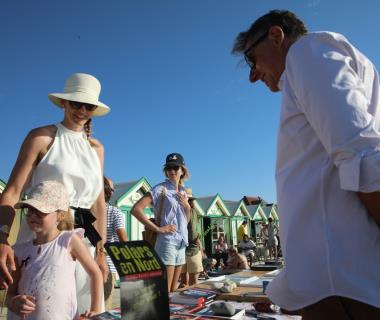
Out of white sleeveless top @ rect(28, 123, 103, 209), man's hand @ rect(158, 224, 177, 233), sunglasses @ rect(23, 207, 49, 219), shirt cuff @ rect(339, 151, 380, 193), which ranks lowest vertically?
man's hand @ rect(158, 224, 177, 233)

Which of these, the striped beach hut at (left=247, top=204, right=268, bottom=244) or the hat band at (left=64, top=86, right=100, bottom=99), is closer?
the hat band at (left=64, top=86, right=100, bottom=99)

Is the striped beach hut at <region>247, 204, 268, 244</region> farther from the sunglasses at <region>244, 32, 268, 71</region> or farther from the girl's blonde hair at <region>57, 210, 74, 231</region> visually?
the sunglasses at <region>244, 32, 268, 71</region>

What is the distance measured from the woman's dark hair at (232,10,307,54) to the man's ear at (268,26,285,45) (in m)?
0.04

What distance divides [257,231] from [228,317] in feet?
92.4

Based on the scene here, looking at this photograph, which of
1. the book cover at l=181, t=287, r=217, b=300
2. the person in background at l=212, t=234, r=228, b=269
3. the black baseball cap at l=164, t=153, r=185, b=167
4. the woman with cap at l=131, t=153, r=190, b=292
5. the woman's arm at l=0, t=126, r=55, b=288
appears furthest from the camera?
the person in background at l=212, t=234, r=228, b=269

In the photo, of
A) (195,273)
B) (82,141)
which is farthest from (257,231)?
(82,141)

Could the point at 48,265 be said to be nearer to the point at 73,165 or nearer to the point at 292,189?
the point at 73,165

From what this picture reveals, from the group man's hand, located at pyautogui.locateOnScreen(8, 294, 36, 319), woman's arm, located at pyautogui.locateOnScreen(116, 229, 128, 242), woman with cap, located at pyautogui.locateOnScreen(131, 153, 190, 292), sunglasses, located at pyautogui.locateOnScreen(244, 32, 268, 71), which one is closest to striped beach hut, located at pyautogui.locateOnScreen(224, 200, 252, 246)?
woman's arm, located at pyautogui.locateOnScreen(116, 229, 128, 242)

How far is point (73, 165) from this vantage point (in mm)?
2150

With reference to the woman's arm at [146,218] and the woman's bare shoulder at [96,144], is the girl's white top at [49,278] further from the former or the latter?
the woman's arm at [146,218]

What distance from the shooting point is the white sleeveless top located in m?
2.07

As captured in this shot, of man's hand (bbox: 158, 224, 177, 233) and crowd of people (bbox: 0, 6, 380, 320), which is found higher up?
crowd of people (bbox: 0, 6, 380, 320)

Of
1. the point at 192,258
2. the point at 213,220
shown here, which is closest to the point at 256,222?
the point at 213,220

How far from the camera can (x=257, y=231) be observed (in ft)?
94.5
